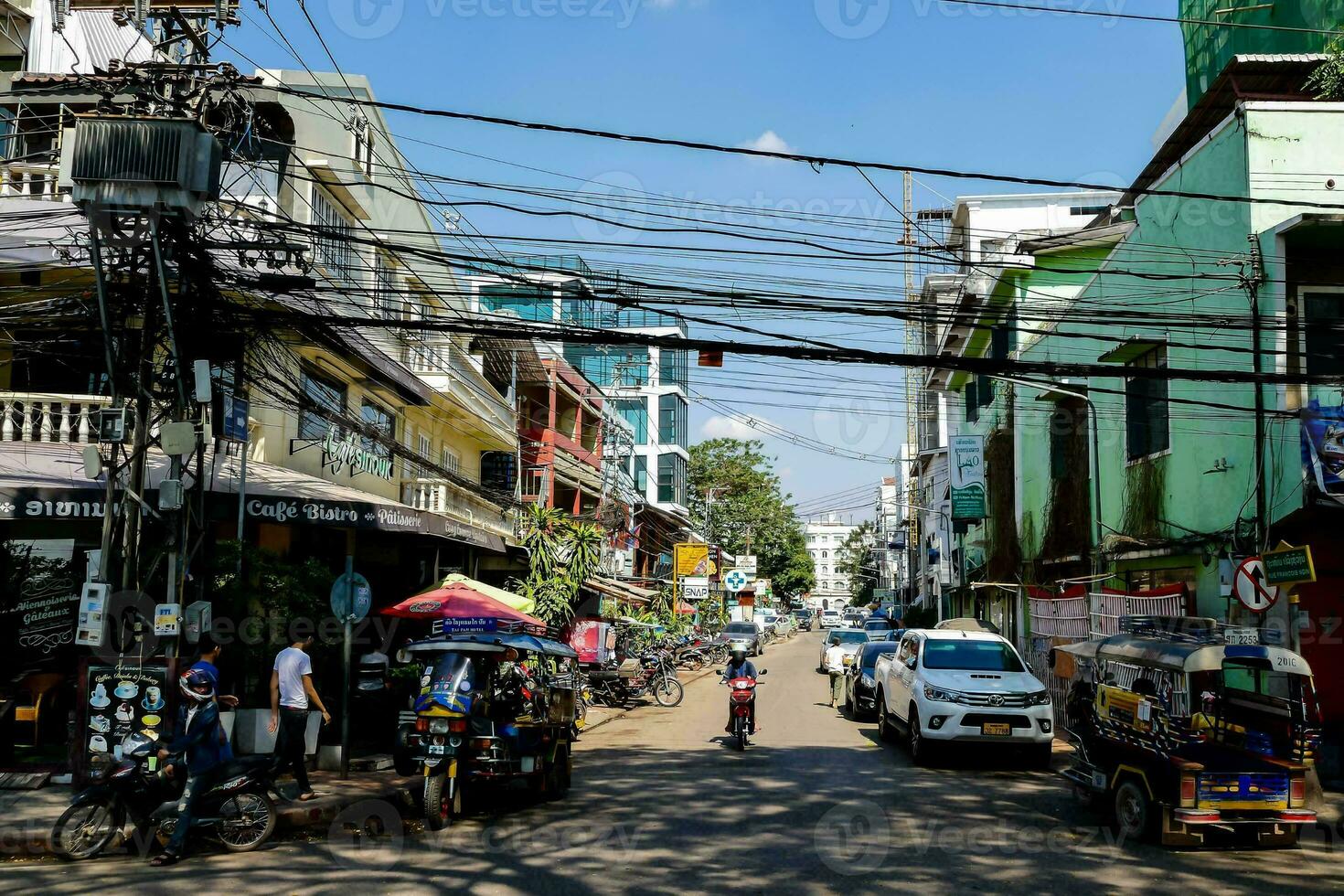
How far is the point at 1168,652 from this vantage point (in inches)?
446

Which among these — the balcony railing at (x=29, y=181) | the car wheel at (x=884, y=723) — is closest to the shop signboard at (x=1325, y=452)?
the car wheel at (x=884, y=723)

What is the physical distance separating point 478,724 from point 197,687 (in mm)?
3002

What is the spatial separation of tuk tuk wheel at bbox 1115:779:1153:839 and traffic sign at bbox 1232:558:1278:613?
4.95m

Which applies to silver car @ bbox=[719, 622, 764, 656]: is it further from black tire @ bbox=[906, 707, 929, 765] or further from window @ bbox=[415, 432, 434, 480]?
black tire @ bbox=[906, 707, 929, 765]

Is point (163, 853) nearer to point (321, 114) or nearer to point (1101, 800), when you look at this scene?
point (1101, 800)

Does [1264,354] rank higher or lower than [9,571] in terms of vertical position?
higher

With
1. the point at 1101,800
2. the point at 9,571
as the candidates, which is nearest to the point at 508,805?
the point at 1101,800

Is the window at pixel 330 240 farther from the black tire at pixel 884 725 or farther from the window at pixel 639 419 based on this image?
the window at pixel 639 419

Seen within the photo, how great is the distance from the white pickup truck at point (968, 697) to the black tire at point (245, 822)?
28.9 feet

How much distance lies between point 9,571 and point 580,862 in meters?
11.1

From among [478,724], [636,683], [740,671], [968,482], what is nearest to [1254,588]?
[740,671]

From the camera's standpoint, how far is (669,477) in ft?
203

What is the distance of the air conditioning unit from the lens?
11094 millimetres

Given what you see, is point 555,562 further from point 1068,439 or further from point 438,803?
point 438,803
